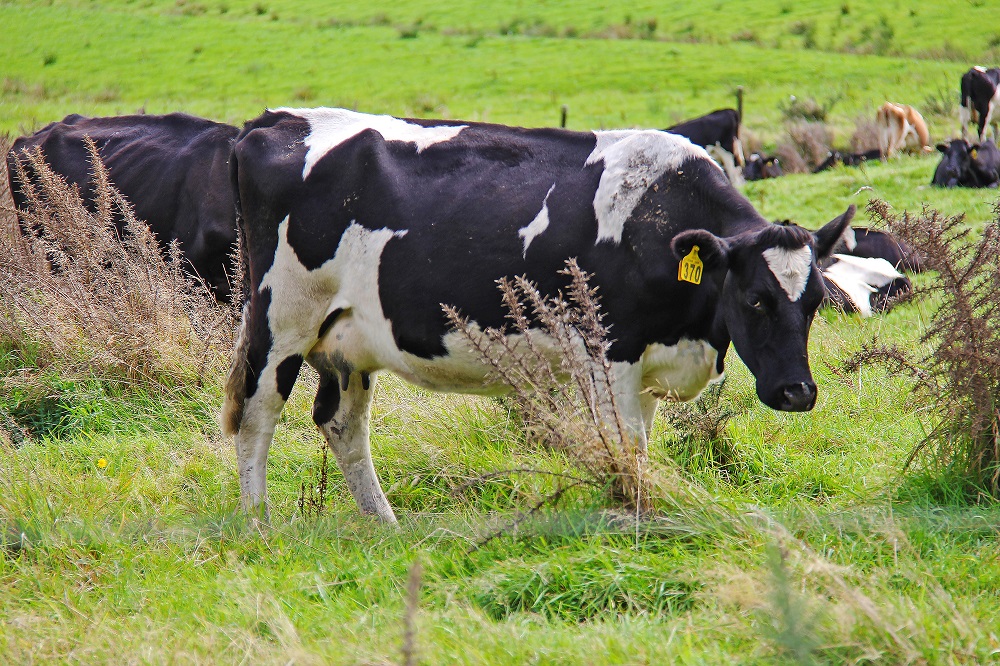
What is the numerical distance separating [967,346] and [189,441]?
432 cm

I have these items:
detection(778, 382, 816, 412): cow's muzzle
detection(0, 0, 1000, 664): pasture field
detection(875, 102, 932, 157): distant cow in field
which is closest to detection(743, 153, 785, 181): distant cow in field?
detection(875, 102, 932, 157): distant cow in field

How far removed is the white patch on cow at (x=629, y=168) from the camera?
188 inches

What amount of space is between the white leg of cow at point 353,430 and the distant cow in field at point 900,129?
58.6 ft

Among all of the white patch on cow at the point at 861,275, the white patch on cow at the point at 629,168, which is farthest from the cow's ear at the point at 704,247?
the white patch on cow at the point at 861,275

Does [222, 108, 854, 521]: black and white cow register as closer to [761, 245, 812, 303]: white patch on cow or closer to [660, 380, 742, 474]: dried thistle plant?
[761, 245, 812, 303]: white patch on cow

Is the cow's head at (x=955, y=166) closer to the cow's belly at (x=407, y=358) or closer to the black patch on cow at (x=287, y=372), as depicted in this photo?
the cow's belly at (x=407, y=358)

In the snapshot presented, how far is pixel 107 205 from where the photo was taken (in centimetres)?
778

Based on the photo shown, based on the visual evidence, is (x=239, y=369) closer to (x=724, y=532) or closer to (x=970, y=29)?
(x=724, y=532)

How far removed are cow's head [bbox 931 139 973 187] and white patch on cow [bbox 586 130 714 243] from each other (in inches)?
445

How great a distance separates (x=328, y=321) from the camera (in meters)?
5.36

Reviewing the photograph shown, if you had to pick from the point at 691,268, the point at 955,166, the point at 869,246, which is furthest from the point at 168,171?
the point at 955,166

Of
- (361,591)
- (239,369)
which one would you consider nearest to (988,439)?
(361,591)

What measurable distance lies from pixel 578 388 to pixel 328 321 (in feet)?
5.37

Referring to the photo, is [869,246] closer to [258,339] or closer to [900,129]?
[258,339]
